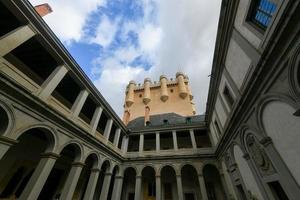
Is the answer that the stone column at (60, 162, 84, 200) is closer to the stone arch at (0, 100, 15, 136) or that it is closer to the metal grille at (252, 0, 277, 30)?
the stone arch at (0, 100, 15, 136)

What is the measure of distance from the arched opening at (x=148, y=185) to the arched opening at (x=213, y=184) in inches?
215

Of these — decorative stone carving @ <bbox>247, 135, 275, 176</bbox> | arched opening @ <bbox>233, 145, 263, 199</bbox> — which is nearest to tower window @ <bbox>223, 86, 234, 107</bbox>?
decorative stone carving @ <bbox>247, 135, 275, 176</bbox>

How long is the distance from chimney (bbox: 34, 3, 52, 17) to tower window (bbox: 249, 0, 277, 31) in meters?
20.4

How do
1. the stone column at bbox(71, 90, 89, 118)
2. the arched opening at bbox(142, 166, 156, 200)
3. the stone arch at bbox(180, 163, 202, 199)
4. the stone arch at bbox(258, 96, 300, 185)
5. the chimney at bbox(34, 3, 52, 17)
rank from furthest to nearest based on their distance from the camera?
1. the chimney at bbox(34, 3, 52, 17)
2. the arched opening at bbox(142, 166, 156, 200)
3. the stone arch at bbox(180, 163, 202, 199)
4. the stone column at bbox(71, 90, 89, 118)
5. the stone arch at bbox(258, 96, 300, 185)

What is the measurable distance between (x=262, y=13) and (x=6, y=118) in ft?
32.7

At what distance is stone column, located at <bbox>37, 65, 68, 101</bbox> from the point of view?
22.4 ft

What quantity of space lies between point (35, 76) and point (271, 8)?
13.4m

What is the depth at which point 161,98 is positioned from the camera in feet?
94.7

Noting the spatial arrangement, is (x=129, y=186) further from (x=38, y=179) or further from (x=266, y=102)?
(x=266, y=102)

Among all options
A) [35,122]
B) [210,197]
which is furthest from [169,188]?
[35,122]

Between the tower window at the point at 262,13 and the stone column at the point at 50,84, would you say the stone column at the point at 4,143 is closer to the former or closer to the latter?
the stone column at the point at 50,84

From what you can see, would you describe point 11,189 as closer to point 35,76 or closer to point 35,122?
point 35,122

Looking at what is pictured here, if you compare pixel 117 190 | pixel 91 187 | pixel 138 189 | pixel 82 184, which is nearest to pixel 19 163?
pixel 91 187

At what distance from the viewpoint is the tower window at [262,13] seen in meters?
4.73
